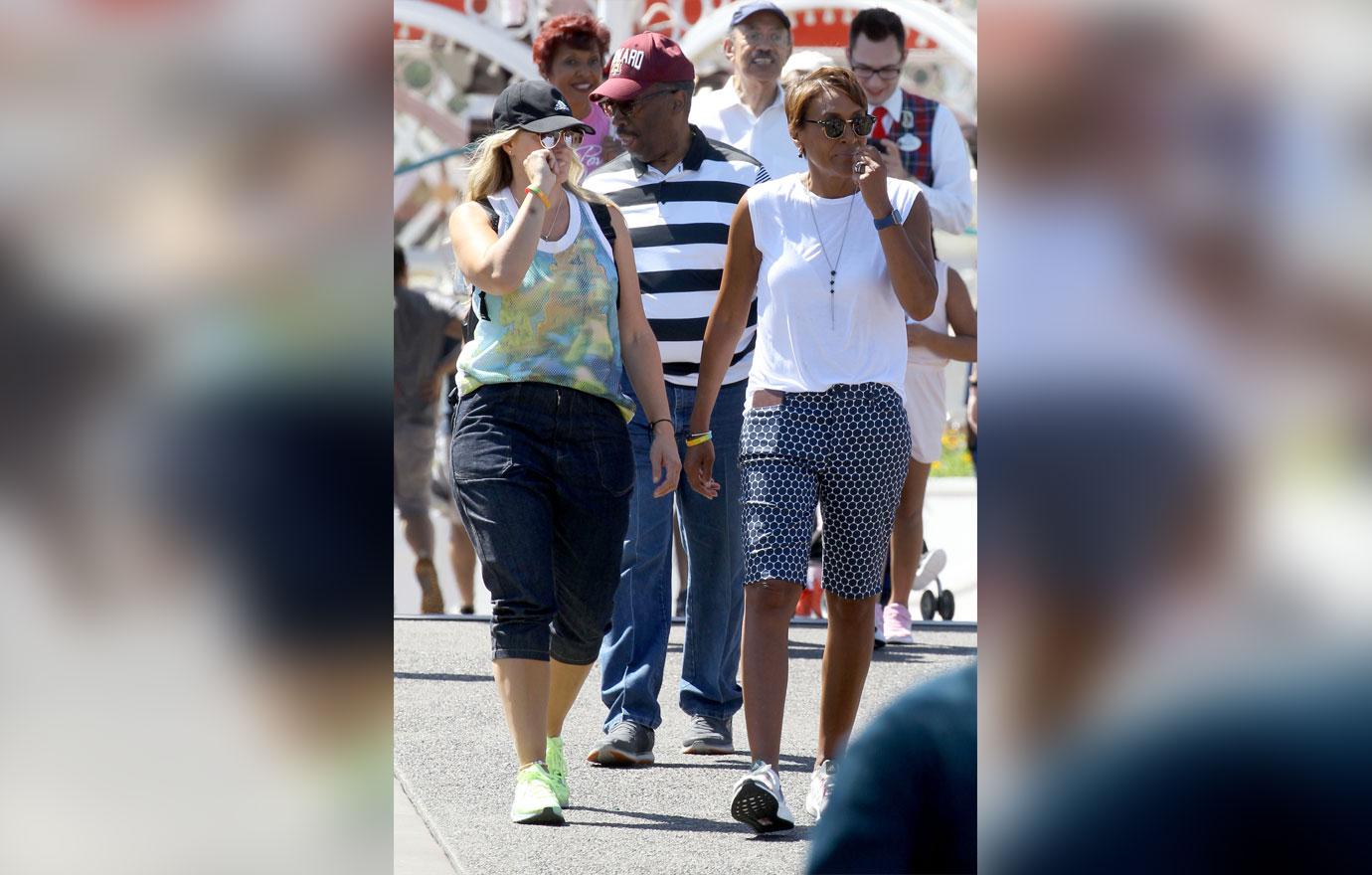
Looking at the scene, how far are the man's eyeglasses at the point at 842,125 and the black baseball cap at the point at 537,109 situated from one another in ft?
2.01

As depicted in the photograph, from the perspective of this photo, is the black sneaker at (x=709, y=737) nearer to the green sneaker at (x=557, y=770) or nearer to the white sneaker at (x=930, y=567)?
the green sneaker at (x=557, y=770)

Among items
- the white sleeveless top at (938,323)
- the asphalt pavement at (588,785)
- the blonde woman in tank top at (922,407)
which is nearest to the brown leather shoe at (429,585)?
the asphalt pavement at (588,785)

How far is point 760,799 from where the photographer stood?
14.9ft

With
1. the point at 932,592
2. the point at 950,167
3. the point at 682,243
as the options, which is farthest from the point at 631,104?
the point at 932,592

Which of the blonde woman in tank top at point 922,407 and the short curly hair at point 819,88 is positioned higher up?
the short curly hair at point 819,88

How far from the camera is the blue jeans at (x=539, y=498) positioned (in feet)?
15.0

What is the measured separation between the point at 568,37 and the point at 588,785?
2903mm

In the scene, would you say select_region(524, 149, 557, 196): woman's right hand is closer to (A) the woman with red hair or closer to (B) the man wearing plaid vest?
(A) the woman with red hair

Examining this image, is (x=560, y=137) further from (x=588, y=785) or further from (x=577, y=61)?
(x=577, y=61)
